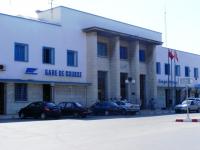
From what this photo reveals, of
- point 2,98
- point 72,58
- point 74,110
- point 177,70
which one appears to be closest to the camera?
point 74,110

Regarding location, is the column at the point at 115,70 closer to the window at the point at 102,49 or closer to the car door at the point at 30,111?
the window at the point at 102,49

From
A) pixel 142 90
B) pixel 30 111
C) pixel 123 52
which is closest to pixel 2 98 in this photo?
pixel 30 111

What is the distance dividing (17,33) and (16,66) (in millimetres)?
3067

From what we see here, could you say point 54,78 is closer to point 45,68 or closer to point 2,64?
point 45,68

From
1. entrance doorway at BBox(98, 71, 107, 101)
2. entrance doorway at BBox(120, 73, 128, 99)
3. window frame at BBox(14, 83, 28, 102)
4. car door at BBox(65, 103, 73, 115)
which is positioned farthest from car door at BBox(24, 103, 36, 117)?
entrance doorway at BBox(120, 73, 128, 99)

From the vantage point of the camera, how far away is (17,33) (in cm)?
3772

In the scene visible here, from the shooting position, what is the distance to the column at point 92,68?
145ft

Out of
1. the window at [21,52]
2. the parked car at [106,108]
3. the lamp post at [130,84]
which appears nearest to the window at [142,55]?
the lamp post at [130,84]

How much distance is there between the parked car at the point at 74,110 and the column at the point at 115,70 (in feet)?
43.1

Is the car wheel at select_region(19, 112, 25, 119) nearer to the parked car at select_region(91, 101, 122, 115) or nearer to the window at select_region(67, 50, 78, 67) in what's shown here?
the parked car at select_region(91, 101, 122, 115)

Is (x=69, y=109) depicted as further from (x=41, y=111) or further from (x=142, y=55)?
(x=142, y=55)

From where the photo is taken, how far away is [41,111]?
3216 cm

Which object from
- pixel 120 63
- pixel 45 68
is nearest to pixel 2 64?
pixel 45 68

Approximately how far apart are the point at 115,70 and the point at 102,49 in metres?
2.88
